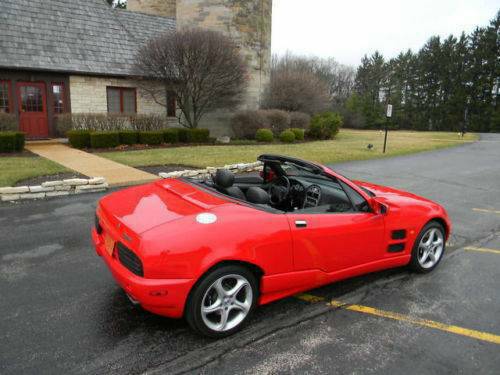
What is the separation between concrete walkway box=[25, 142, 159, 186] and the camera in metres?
9.62

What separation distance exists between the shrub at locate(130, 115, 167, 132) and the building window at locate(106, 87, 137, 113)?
317cm

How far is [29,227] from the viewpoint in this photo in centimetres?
596

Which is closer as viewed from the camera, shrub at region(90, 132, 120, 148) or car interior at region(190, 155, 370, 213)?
car interior at region(190, 155, 370, 213)

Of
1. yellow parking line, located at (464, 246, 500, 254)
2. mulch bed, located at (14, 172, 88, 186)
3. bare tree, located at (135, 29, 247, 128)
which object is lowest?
yellow parking line, located at (464, 246, 500, 254)

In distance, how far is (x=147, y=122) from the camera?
18.2 m

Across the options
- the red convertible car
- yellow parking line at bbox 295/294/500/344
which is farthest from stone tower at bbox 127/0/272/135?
yellow parking line at bbox 295/294/500/344

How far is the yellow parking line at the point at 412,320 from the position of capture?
3.37 meters

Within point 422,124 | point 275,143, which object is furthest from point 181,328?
point 422,124

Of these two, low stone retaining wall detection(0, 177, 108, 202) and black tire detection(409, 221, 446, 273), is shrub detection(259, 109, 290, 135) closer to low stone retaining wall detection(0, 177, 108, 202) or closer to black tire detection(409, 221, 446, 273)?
low stone retaining wall detection(0, 177, 108, 202)

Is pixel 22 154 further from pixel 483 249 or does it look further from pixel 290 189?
pixel 483 249

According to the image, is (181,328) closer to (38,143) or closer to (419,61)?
(38,143)

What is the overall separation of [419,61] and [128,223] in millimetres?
71037

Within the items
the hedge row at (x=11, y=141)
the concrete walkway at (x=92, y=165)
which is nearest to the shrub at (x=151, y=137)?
the concrete walkway at (x=92, y=165)

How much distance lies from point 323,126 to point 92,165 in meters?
16.2
